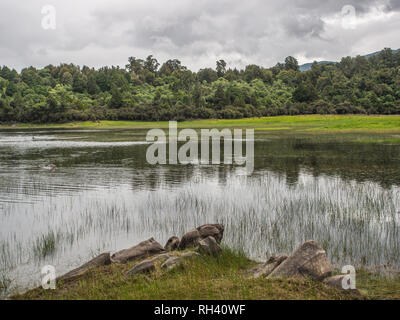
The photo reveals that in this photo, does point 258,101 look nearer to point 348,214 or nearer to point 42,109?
point 42,109

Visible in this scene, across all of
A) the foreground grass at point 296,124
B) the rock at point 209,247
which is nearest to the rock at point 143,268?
the rock at point 209,247

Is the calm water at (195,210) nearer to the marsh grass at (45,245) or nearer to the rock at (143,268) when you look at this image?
the marsh grass at (45,245)

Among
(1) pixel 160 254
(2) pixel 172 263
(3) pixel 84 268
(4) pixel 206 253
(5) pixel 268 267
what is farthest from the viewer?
(1) pixel 160 254

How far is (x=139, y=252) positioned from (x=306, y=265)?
4.66m

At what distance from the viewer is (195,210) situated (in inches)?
650

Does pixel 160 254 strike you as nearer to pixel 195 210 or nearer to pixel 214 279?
pixel 214 279

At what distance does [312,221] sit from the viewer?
14172 millimetres

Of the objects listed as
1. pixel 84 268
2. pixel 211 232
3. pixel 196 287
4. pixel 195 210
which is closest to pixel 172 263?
pixel 196 287

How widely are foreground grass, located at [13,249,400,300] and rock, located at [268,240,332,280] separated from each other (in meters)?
0.31

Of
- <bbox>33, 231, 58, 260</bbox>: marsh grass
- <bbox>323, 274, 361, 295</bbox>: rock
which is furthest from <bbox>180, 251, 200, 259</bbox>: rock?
<bbox>33, 231, 58, 260</bbox>: marsh grass

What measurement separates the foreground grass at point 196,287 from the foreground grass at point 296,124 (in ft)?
231

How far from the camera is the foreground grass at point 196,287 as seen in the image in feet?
25.2

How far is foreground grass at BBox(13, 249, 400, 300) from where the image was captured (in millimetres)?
7695

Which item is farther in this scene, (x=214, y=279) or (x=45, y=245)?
(x=45, y=245)
